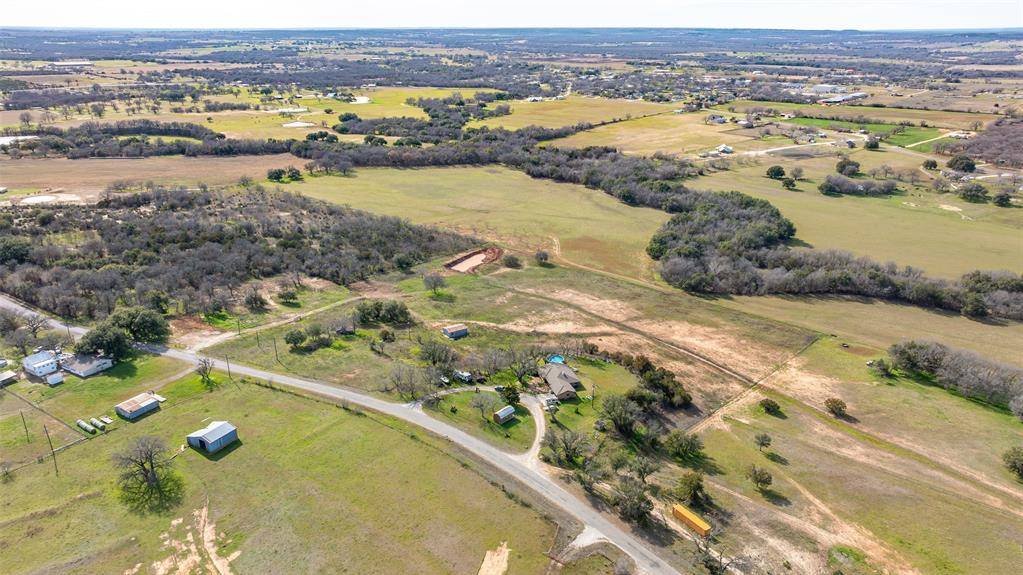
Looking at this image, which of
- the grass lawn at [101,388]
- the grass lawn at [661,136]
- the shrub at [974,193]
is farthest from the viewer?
the grass lawn at [661,136]

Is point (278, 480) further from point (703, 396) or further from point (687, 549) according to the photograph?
point (703, 396)

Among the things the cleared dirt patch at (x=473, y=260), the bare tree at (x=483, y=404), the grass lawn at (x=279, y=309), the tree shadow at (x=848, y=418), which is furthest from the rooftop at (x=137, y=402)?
the tree shadow at (x=848, y=418)

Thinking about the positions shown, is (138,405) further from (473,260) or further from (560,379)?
(473,260)

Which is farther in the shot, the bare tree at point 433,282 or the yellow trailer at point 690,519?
the bare tree at point 433,282

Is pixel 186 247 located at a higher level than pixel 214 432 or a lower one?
higher

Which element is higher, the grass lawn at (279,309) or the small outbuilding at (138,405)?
the small outbuilding at (138,405)

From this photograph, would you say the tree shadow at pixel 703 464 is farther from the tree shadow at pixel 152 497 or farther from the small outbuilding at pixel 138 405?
the small outbuilding at pixel 138 405

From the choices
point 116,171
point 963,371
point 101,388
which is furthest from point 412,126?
point 963,371
